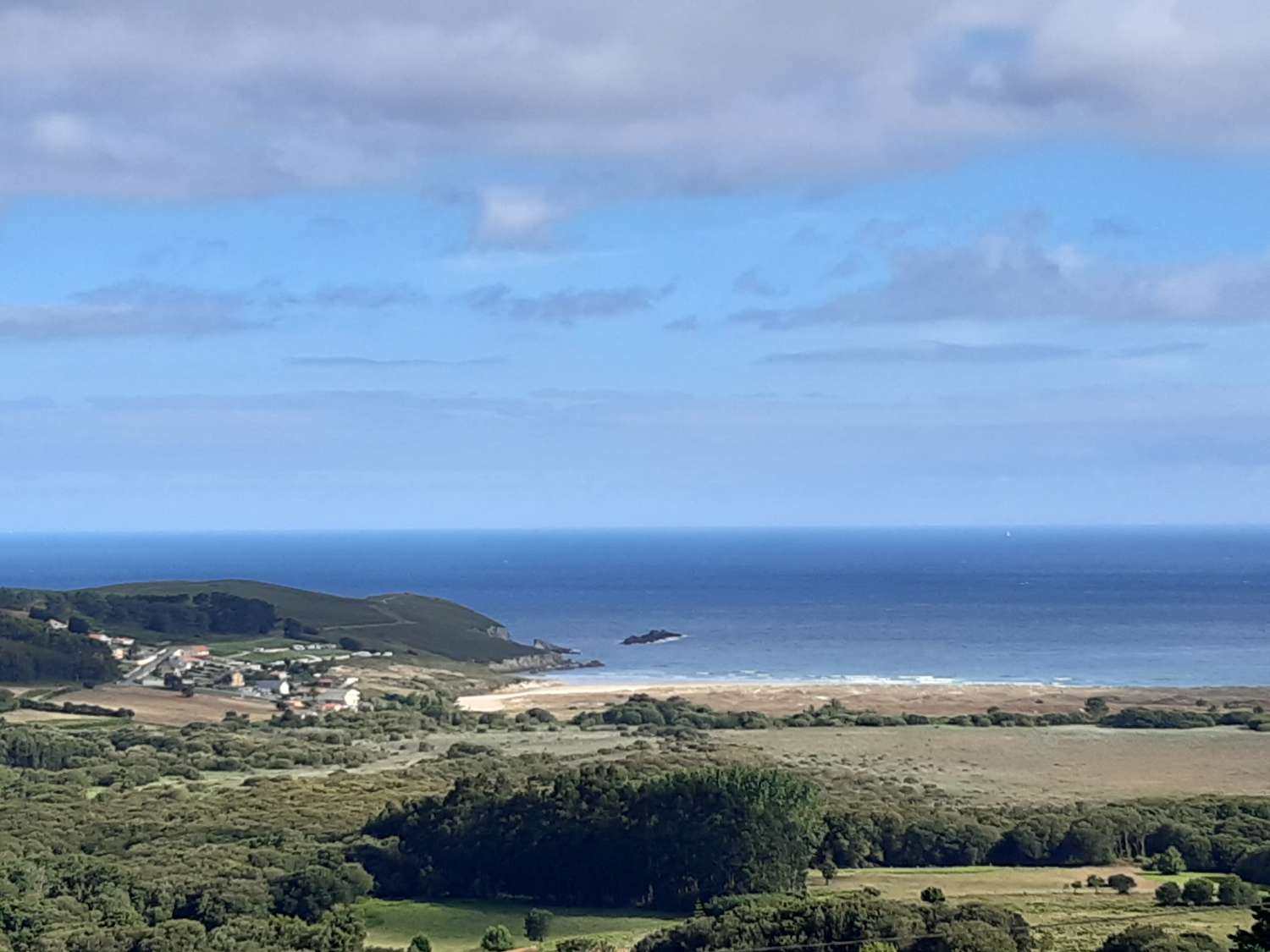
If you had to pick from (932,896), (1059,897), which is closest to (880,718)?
(1059,897)

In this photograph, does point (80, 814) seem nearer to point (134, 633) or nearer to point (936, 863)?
point (936, 863)

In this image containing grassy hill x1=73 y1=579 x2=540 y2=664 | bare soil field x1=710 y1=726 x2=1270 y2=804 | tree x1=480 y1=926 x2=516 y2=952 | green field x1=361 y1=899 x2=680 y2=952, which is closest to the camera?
tree x1=480 y1=926 x2=516 y2=952

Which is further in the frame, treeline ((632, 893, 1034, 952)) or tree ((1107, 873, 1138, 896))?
tree ((1107, 873, 1138, 896))

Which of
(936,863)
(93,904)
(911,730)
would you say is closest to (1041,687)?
(911,730)

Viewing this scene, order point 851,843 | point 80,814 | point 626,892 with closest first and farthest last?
point 626,892 < point 851,843 < point 80,814

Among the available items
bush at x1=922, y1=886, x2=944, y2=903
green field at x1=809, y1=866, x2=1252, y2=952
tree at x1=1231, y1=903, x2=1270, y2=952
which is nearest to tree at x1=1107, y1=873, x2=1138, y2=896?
green field at x1=809, y1=866, x2=1252, y2=952

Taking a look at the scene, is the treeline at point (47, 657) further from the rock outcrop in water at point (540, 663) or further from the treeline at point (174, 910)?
the treeline at point (174, 910)

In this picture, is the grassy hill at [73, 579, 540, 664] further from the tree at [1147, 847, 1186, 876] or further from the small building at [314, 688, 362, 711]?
the tree at [1147, 847, 1186, 876]
